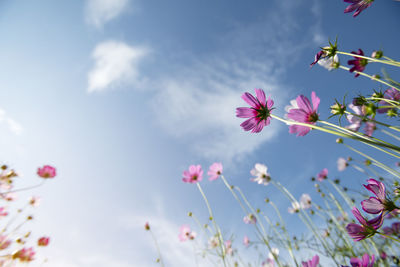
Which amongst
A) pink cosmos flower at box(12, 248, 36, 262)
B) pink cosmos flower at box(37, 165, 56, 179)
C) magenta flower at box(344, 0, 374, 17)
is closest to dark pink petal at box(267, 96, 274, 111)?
magenta flower at box(344, 0, 374, 17)

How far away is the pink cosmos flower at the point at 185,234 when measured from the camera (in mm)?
2646

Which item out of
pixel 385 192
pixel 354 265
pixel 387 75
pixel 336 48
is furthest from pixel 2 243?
pixel 387 75

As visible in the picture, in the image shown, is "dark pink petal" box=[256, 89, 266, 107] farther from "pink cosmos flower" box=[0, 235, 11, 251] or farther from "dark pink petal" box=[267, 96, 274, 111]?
"pink cosmos flower" box=[0, 235, 11, 251]

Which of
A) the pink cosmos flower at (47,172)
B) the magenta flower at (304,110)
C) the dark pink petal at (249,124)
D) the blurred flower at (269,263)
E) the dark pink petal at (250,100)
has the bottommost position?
the blurred flower at (269,263)

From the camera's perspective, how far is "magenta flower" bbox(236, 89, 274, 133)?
848mm

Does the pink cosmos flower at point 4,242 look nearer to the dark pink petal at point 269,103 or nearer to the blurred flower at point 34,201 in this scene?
the blurred flower at point 34,201

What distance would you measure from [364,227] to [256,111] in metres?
0.52

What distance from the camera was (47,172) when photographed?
6.68 ft

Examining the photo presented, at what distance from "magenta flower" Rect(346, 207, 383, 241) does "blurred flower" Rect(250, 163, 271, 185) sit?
1.55 m

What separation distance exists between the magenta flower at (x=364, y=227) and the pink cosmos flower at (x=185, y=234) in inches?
91.0

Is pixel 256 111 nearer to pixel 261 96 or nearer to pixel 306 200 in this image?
pixel 261 96

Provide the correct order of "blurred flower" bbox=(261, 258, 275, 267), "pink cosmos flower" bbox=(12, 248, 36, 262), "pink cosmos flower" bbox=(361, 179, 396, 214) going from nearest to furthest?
"pink cosmos flower" bbox=(361, 179, 396, 214) → "pink cosmos flower" bbox=(12, 248, 36, 262) → "blurred flower" bbox=(261, 258, 275, 267)

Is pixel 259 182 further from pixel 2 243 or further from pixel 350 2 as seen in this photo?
pixel 2 243

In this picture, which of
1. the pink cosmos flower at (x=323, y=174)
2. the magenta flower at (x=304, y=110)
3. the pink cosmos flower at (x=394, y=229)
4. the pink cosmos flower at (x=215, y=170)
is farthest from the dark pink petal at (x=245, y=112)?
the pink cosmos flower at (x=323, y=174)
